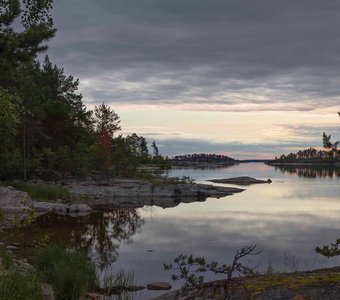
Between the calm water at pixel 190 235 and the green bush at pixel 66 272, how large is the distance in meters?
1.93

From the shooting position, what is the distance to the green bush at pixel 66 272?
11945 millimetres

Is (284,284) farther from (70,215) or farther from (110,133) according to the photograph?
(110,133)

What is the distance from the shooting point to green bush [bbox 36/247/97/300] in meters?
11.9

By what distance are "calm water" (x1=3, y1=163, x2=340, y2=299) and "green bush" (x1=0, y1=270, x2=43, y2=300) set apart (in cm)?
526

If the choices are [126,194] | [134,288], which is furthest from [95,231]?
[126,194]

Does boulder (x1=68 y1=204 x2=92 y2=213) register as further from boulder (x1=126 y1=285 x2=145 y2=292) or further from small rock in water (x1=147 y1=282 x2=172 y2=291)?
boulder (x1=126 y1=285 x2=145 y2=292)

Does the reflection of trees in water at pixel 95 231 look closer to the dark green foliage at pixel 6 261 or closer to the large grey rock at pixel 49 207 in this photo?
the large grey rock at pixel 49 207

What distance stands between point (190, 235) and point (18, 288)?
65.8 feet

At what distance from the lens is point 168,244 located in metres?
25.0

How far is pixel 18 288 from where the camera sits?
8727 mm

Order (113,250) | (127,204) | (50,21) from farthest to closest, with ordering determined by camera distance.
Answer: (127,204), (113,250), (50,21)

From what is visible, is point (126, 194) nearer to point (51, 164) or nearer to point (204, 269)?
point (51, 164)

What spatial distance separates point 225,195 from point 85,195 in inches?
753

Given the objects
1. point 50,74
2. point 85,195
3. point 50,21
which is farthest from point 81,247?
point 50,74
